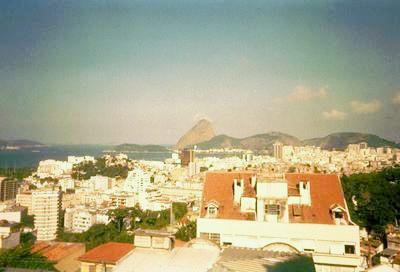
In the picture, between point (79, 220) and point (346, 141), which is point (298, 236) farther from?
point (346, 141)

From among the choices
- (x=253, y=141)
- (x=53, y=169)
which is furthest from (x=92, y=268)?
(x=253, y=141)

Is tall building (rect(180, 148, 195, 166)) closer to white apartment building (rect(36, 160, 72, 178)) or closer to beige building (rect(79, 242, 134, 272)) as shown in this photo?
white apartment building (rect(36, 160, 72, 178))

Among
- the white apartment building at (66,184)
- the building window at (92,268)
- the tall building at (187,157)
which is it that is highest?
the tall building at (187,157)

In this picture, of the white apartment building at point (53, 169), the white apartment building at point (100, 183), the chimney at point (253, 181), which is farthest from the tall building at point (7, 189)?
the chimney at point (253, 181)

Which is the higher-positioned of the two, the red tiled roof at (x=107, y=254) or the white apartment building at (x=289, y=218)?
the white apartment building at (x=289, y=218)

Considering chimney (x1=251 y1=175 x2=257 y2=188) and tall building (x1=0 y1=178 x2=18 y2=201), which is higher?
chimney (x1=251 y1=175 x2=257 y2=188)

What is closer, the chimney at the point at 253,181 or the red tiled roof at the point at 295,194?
the red tiled roof at the point at 295,194

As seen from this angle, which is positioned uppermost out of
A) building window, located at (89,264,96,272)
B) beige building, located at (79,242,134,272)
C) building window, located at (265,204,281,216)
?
building window, located at (265,204,281,216)

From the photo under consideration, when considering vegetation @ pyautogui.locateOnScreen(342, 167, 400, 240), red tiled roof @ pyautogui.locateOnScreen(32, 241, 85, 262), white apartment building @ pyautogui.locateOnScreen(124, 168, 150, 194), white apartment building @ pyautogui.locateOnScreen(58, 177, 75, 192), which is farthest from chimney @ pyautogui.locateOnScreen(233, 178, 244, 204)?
white apartment building @ pyautogui.locateOnScreen(58, 177, 75, 192)

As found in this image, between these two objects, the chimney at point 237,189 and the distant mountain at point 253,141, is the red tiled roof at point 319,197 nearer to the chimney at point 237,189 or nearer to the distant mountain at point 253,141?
the chimney at point 237,189
